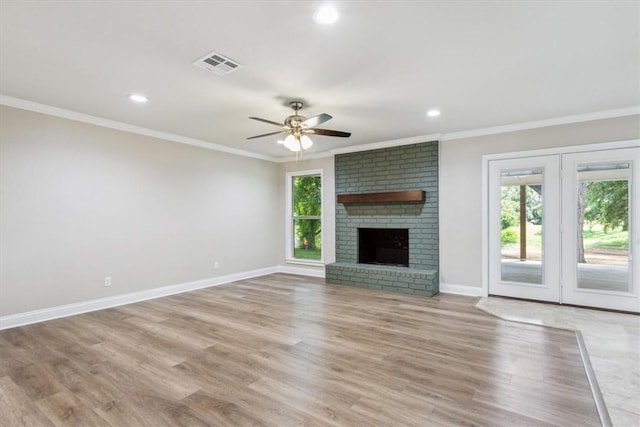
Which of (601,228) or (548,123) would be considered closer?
(601,228)

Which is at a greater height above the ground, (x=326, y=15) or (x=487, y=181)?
(x=326, y=15)

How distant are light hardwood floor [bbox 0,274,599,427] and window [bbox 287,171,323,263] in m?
2.80

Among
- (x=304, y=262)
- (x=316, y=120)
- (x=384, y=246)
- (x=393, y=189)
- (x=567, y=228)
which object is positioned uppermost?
(x=316, y=120)

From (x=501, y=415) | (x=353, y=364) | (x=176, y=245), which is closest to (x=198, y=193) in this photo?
(x=176, y=245)

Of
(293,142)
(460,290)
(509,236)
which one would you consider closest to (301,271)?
(460,290)

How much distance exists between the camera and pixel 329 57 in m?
2.72

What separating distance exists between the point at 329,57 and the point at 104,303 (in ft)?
14.4

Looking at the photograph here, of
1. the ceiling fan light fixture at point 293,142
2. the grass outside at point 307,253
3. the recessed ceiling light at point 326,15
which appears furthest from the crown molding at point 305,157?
the recessed ceiling light at point 326,15

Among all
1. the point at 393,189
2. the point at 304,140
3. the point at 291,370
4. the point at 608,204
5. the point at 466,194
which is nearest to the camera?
the point at 291,370

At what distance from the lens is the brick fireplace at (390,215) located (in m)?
5.38

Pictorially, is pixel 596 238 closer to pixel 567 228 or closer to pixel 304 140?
pixel 567 228

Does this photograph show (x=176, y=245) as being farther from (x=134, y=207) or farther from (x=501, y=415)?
(x=501, y=415)

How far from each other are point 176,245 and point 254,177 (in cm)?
219

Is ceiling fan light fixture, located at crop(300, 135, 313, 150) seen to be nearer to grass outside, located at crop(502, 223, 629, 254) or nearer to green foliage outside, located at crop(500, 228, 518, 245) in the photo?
green foliage outside, located at crop(500, 228, 518, 245)
